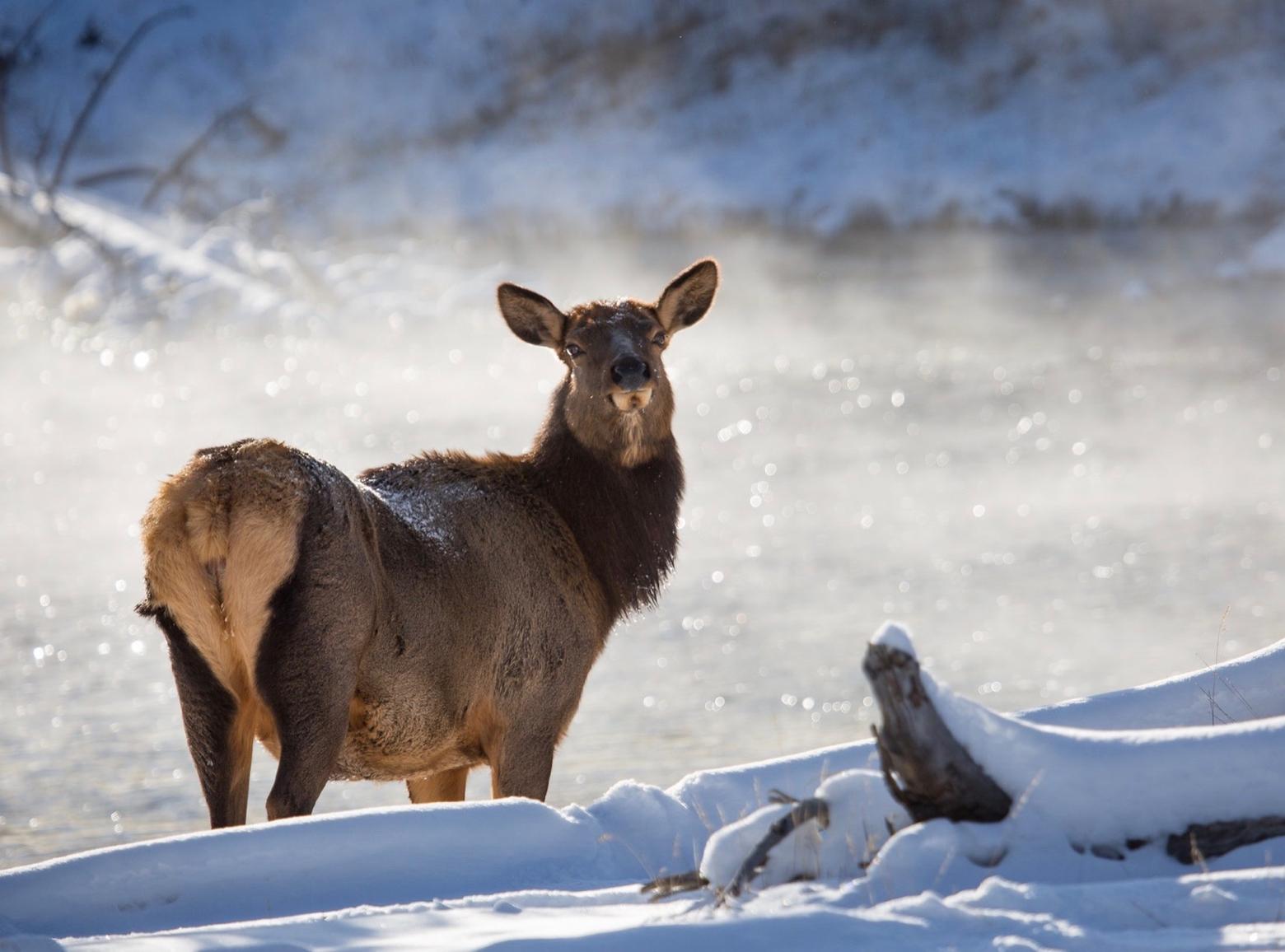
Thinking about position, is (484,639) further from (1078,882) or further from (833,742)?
(833,742)

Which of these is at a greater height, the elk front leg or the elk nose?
the elk nose

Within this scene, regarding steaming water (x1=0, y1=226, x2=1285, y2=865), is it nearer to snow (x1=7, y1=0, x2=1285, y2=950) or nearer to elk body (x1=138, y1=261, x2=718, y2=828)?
snow (x1=7, y1=0, x2=1285, y2=950)

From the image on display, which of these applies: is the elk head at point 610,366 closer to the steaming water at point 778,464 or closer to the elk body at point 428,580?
the elk body at point 428,580

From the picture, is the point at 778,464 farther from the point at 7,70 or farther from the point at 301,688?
the point at 7,70

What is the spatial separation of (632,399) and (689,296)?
1097mm

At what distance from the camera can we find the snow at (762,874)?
10.5ft

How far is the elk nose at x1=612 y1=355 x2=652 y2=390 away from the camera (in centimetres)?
648

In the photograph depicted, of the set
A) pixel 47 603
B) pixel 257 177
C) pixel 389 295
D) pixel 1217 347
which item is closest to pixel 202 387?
pixel 389 295

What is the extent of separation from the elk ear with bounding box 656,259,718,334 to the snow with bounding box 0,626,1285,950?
10.2ft

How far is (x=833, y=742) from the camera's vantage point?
10594mm

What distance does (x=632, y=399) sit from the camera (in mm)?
6562

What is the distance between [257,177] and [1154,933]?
4209 centimetres

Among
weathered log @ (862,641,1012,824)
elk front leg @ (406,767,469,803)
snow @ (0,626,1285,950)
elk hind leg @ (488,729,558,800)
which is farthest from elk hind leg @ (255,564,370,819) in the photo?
weathered log @ (862,641,1012,824)

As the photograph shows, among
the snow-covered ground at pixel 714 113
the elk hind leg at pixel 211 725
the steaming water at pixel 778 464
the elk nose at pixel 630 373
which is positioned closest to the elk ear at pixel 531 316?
the elk nose at pixel 630 373
